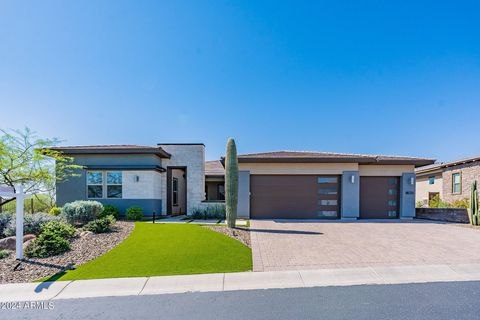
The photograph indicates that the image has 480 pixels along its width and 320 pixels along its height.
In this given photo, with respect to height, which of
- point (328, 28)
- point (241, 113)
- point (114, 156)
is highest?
point (328, 28)

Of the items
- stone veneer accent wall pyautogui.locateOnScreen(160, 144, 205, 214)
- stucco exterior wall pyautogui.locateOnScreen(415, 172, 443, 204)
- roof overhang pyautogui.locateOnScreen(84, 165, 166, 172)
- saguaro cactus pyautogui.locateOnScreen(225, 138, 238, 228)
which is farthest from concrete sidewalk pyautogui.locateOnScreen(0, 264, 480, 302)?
stucco exterior wall pyautogui.locateOnScreen(415, 172, 443, 204)

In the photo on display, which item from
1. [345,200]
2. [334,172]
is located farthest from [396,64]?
[345,200]

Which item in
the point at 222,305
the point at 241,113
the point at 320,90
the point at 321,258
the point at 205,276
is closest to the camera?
the point at 222,305

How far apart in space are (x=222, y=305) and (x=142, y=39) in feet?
37.3

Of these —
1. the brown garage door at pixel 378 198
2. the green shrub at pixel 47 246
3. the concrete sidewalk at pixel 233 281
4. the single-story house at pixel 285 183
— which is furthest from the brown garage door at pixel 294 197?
the green shrub at pixel 47 246

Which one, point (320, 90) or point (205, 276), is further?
point (320, 90)

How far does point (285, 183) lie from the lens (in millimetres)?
13742

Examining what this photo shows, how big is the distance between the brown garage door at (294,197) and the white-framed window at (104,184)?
25.5 ft

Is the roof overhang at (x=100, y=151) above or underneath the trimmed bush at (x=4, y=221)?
above

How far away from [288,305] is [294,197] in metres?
10.1

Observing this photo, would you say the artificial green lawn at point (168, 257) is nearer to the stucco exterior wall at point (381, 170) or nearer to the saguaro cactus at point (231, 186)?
the saguaro cactus at point (231, 186)

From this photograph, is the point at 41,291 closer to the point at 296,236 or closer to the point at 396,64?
the point at 296,236

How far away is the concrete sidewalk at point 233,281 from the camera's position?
14.5ft

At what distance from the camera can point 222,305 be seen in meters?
3.90
